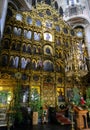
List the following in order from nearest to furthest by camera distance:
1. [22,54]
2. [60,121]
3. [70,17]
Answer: [60,121], [22,54], [70,17]

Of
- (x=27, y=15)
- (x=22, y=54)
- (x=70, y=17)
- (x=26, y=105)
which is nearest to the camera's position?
(x=26, y=105)

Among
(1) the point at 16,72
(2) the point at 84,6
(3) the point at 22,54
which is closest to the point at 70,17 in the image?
(2) the point at 84,6

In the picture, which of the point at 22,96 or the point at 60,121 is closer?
the point at 60,121

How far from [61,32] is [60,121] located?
8497 millimetres

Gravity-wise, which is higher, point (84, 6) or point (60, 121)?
point (84, 6)

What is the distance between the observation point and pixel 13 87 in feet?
34.1

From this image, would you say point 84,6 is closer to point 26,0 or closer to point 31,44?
point 26,0

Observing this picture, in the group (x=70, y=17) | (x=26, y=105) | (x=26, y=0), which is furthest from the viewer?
(x=70, y=17)

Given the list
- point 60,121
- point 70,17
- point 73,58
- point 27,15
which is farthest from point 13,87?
point 70,17

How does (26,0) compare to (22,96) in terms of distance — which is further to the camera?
(26,0)

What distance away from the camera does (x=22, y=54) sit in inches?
463

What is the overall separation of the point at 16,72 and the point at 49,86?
9.37ft

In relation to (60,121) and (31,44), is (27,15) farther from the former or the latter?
(60,121)

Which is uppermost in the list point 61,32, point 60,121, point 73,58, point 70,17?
point 70,17
